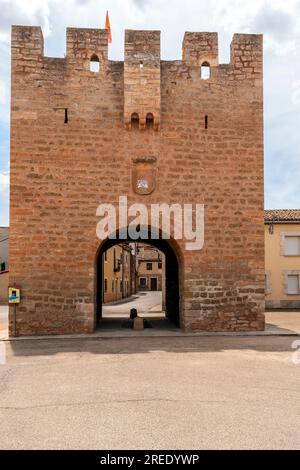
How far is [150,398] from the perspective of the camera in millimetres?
5762

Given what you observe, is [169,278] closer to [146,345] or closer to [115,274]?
[146,345]

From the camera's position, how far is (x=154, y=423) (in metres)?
4.75

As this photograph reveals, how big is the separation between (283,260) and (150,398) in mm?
20392

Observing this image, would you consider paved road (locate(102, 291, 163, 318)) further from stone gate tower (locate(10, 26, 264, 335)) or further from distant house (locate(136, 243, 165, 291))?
distant house (locate(136, 243, 165, 291))

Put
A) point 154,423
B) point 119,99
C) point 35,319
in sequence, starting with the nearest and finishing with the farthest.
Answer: point 154,423 → point 35,319 → point 119,99

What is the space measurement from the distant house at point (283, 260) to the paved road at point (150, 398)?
1537 cm

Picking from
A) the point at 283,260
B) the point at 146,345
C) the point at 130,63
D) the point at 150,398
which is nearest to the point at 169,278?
the point at 146,345

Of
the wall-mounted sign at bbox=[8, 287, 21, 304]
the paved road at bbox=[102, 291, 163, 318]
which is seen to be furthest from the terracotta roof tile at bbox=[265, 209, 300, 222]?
the wall-mounted sign at bbox=[8, 287, 21, 304]

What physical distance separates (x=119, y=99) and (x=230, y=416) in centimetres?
978

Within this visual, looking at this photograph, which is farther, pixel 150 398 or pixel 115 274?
pixel 115 274

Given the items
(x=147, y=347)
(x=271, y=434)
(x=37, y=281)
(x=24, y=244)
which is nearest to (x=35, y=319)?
(x=37, y=281)

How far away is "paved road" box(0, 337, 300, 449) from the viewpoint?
433cm

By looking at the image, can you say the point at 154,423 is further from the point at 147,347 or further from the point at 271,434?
the point at 147,347

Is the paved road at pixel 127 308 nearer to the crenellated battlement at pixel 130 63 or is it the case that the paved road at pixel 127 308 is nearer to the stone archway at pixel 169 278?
the stone archway at pixel 169 278
